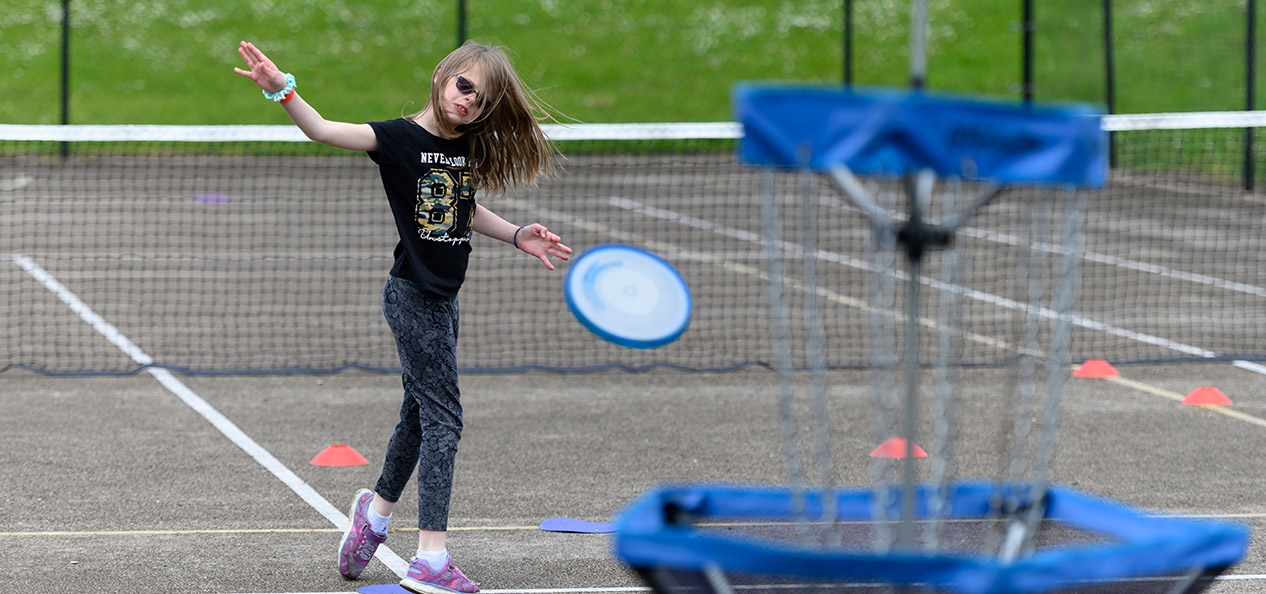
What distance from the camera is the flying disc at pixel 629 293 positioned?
463 cm

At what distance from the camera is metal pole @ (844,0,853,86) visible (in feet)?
68.6

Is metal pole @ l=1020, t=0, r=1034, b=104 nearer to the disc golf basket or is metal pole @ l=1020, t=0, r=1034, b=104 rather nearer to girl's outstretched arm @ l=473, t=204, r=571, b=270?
girl's outstretched arm @ l=473, t=204, r=571, b=270

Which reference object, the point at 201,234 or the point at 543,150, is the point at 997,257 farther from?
the point at 543,150

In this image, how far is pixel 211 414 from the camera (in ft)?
25.1

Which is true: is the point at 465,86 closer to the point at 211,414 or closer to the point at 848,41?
the point at 211,414

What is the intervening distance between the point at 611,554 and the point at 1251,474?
313 cm

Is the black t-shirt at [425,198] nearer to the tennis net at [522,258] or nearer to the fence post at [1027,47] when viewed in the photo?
the tennis net at [522,258]

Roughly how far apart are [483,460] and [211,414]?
1790mm

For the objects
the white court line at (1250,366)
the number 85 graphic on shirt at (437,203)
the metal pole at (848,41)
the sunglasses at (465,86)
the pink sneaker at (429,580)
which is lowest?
the pink sneaker at (429,580)

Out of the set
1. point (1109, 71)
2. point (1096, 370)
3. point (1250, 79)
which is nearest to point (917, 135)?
point (1096, 370)

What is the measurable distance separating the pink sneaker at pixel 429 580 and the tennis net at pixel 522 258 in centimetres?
202

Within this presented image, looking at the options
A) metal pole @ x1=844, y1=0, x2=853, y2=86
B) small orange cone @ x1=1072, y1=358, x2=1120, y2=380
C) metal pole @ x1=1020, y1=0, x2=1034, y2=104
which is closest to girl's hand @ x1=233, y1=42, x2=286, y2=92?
small orange cone @ x1=1072, y1=358, x2=1120, y2=380

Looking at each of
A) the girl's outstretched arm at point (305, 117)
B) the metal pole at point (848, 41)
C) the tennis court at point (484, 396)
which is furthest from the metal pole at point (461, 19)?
the girl's outstretched arm at point (305, 117)

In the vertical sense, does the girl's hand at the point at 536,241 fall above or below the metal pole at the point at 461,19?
below
